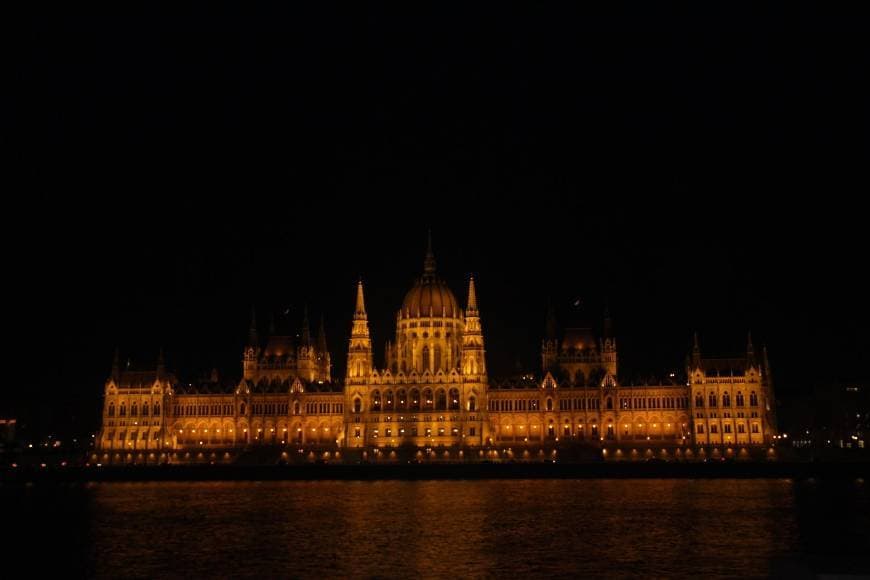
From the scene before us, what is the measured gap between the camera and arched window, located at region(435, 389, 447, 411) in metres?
139

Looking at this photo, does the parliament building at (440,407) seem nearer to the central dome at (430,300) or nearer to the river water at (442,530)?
the central dome at (430,300)

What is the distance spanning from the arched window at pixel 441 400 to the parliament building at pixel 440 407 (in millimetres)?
160

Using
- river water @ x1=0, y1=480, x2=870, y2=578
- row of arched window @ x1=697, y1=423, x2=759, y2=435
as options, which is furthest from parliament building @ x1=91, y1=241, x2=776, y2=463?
river water @ x1=0, y1=480, x2=870, y2=578

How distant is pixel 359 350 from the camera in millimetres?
144000

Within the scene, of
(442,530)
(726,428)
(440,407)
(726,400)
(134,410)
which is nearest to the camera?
(442,530)

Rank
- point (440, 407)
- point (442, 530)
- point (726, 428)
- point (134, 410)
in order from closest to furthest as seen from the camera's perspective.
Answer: point (442, 530) → point (726, 428) → point (440, 407) → point (134, 410)

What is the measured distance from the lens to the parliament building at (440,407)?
13238 centimetres

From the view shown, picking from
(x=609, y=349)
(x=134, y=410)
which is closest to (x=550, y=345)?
(x=609, y=349)

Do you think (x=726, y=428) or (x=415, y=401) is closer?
(x=726, y=428)

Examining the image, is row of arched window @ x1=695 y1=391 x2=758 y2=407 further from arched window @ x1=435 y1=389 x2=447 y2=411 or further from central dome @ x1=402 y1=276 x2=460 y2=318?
central dome @ x1=402 y1=276 x2=460 y2=318

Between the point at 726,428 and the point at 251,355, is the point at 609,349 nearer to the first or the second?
the point at 726,428

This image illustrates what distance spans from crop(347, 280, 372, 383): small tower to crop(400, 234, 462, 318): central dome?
5796 millimetres

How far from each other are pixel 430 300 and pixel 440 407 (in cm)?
1651

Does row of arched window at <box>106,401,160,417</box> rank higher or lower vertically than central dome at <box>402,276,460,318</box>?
lower
